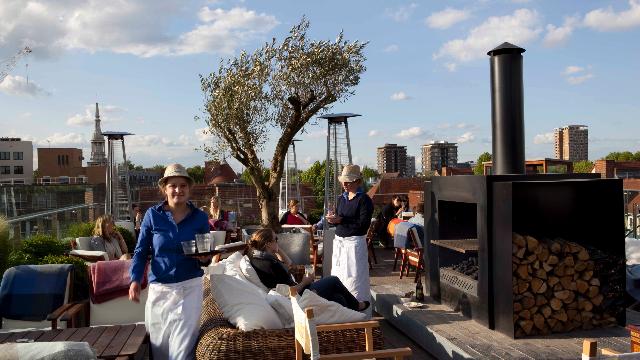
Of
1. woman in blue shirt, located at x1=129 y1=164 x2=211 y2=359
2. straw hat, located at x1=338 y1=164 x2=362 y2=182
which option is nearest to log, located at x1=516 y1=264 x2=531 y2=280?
straw hat, located at x1=338 y1=164 x2=362 y2=182

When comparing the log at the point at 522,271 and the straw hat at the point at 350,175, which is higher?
the straw hat at the point at 350,175

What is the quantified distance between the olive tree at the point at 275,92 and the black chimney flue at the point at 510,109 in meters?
6.94

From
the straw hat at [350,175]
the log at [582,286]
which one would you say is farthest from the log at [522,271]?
the straw hat at [350,175]

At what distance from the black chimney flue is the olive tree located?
22.8 feet

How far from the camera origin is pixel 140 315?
4.96m

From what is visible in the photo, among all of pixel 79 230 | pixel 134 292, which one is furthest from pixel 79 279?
pixel 79 230

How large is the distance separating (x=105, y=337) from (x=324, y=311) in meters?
1.35

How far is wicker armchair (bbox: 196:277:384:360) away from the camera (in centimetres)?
360

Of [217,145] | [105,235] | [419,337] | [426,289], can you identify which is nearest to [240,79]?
[217,145]

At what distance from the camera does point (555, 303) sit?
15.4ft

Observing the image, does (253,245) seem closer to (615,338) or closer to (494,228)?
(494,228)

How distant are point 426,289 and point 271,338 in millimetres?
2992

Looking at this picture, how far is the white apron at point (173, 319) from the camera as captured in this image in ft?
12.5

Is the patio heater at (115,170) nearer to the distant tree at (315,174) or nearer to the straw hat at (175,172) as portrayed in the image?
the straw hat at (175,172)
